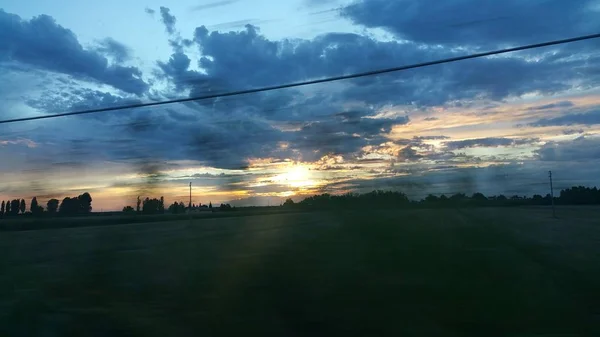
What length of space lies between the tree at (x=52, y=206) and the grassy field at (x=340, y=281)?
247 centimetres

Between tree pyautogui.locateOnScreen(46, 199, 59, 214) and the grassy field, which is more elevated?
tree pyautogui.locateOnScreen(46, 199, 59, 214)

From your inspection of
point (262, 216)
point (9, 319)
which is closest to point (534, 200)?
point (262, 216)

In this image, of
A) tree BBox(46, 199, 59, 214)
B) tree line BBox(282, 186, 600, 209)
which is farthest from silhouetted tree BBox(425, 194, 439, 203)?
tree BBox(46, 199, 59, 214)

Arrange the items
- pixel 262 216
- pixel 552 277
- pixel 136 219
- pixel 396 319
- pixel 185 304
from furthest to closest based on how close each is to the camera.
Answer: pixel 136 219 < pixel 262 216 < pixel 185 304 < pixel 552 277 < pixel 396 319

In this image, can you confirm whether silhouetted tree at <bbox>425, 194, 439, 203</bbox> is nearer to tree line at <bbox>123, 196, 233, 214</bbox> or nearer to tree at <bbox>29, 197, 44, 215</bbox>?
tree line at <bbox>123, 196, 233, 214</bbox>

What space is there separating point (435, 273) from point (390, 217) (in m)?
0.80

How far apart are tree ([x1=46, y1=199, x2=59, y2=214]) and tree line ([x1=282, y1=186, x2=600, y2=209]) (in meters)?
4.56

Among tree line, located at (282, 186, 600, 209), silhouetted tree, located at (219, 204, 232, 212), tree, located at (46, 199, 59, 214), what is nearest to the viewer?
tree line, located at (282, 186, 600, 209)

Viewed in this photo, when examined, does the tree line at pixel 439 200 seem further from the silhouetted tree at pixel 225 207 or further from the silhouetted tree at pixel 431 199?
the silhouetted tree at pixel 225 207

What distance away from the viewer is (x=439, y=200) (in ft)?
17.9

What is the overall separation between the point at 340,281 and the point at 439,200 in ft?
4.54

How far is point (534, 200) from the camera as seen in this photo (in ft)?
18.5

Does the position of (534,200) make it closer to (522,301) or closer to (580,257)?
(580,257)

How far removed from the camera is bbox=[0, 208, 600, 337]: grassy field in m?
4.38
